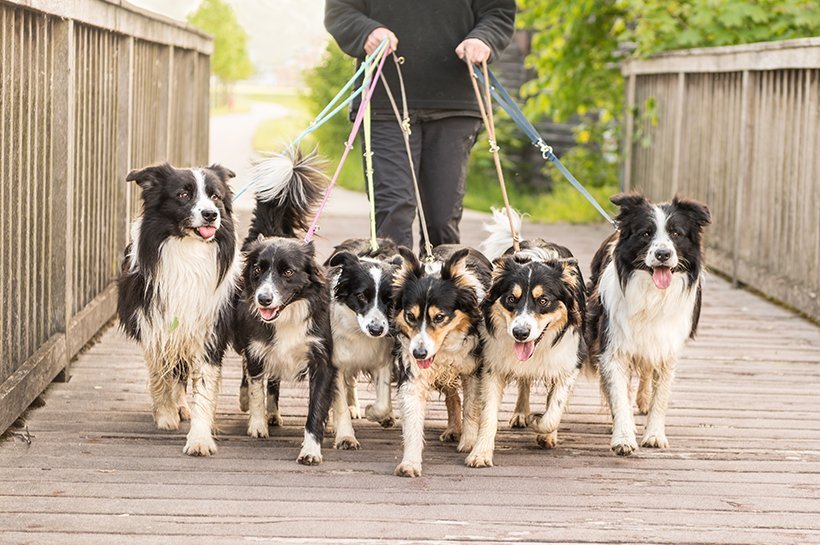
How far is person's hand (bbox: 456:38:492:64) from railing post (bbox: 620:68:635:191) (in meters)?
7.84

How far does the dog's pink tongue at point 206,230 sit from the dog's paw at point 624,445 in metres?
1.94

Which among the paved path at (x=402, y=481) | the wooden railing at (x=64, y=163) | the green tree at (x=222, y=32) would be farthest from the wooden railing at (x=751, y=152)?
the green tree at (x=222, y=32)

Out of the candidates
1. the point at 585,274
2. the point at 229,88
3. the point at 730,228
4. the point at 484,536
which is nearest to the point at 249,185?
the point at 484,536

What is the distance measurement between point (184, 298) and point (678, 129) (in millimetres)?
7719

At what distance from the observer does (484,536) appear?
4.23 meters

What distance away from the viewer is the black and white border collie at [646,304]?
17.7 ft

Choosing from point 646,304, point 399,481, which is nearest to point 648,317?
point 646,304

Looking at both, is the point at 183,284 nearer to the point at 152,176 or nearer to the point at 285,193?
the point at 152,176

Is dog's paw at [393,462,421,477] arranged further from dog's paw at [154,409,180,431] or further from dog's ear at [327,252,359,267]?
dog's paw at [154,409,180,431]

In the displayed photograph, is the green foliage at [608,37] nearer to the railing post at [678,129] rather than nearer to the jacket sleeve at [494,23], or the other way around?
the railing post at [678,129]

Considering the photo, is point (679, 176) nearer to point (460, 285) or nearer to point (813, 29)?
point (813, 29)

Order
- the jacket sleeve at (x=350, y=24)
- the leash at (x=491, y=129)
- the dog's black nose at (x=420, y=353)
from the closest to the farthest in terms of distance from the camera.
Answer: the dog's black nose at (x=420, y=353), the leash at (x=491, y=129), the jacket sleeve at (x=350, y=24)

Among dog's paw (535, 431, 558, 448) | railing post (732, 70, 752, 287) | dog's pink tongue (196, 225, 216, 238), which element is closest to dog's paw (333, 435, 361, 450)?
dog's paw (535, 431, 558, 448)

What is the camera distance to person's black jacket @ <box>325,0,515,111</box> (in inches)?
261
